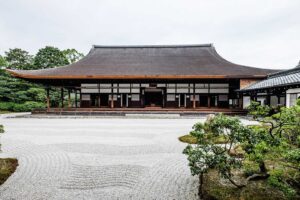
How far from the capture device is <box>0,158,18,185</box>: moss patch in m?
4.28

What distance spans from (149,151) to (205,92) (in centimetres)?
1401

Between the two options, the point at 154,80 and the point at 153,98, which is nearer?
the point at 154,80

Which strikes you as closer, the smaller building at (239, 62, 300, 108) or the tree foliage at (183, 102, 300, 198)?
the tree foliage at (183, 102, 300, 198)

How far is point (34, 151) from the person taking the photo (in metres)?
6.21

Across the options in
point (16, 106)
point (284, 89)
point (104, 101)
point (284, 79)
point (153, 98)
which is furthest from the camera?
point (16, 106)

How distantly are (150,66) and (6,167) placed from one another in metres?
16.2

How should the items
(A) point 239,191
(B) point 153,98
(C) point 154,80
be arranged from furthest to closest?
(B) point 153,98 → (C) point 154,80 → (A) point 239,191

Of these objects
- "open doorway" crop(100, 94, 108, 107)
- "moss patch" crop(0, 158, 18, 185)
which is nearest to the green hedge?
"open doorway" crop(100, 94, 108, 107)

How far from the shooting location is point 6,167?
4730 millimetres

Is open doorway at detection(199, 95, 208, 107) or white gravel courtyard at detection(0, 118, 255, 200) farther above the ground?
open doorway at detection(199, 95, 208, 107)

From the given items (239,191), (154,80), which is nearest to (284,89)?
(154,80)

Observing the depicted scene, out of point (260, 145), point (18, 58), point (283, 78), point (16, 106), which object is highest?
point (18, 58)

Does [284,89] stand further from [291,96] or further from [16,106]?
[16,106]

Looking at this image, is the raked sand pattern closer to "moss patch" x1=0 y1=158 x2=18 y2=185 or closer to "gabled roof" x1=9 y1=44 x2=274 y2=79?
"moss patch" x1=0 y1=158 x2=18 y2=185
